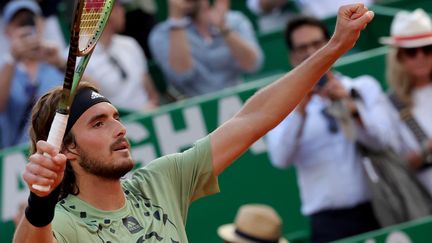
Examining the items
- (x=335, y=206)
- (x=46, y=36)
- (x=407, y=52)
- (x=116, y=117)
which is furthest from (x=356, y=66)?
(x=116, y=117)

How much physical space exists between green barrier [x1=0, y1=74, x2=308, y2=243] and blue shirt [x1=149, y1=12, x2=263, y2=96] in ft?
2.80

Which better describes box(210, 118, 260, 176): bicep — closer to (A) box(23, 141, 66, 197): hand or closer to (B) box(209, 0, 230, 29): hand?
(A) box(23, 141, 66, 197): hand

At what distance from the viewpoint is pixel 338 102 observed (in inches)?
305

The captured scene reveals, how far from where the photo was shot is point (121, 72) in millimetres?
9156

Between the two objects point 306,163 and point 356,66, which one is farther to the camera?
point 356,66

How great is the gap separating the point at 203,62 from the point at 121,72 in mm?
684

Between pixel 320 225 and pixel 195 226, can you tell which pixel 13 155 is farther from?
pixel 320 225

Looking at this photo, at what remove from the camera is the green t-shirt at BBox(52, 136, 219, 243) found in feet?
15.5

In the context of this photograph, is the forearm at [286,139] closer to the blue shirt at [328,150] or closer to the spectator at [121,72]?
the blue shirt at [328,150]

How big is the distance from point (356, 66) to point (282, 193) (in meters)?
1.05

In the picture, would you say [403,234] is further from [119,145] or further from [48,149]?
[48,149]

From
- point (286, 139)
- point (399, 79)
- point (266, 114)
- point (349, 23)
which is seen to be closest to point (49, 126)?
point (266, 114)

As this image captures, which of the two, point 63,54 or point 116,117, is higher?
point 116,117

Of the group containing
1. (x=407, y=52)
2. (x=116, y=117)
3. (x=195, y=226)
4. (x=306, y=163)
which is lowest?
(x=195, y=226)
